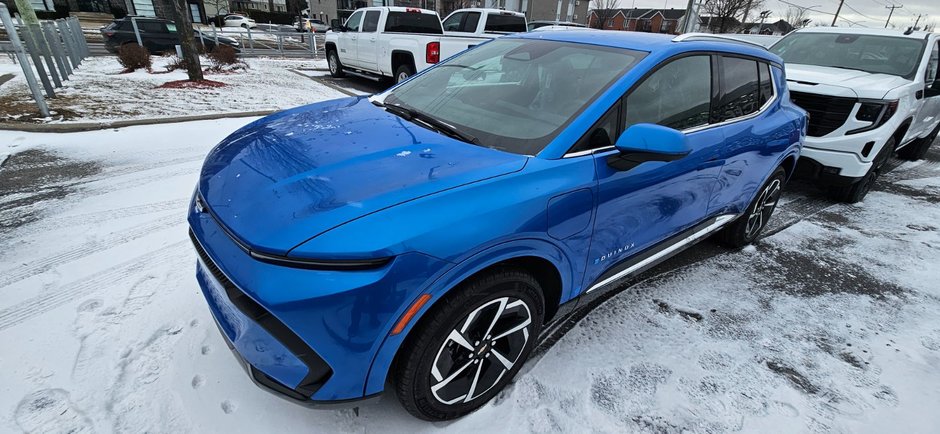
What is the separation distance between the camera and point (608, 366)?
7.91 ft

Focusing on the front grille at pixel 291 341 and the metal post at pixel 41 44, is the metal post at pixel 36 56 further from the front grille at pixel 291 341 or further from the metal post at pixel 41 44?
the front grille at pixel 291 341

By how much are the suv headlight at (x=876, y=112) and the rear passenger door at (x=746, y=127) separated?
6.34 feet

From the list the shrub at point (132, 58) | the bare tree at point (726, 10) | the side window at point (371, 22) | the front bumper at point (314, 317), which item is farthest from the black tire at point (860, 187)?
the bare tree at point (726, 10)

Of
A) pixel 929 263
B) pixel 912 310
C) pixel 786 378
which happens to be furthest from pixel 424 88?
pixel 929 263

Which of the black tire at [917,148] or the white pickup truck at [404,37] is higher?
the white pickup truck at [404,37]

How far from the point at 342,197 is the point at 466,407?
3.68 ft

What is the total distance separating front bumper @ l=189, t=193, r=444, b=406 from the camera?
56.9 inches

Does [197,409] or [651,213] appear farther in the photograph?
[651,213]

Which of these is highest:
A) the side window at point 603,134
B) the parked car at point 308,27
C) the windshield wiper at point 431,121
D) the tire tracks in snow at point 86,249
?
the side window at point 603,134

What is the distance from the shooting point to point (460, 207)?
1.62m

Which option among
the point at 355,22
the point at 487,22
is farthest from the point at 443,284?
the point at 355,22

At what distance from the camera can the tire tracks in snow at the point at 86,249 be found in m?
2.75

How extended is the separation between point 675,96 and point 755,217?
194cm

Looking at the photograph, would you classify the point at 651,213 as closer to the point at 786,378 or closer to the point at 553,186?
the point at 553,186
